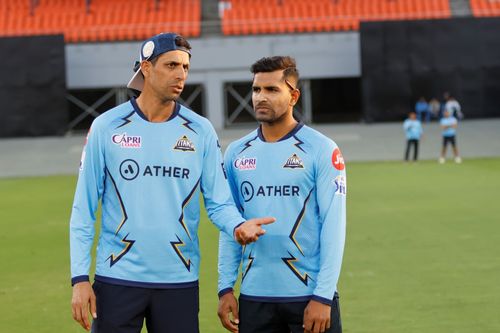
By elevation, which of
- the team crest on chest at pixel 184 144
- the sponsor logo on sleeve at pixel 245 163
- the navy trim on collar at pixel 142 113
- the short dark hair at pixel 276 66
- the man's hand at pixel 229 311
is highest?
the short dark hair at pixel 276 66

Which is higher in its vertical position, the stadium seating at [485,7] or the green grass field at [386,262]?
the stadium seating at [485,7]

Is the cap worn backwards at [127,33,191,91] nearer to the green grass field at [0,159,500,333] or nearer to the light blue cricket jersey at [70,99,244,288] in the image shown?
the light blue cricket jersey at [70,99,244,288]

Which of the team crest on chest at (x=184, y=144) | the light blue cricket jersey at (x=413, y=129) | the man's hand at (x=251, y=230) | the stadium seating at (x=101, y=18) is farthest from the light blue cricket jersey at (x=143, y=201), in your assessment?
the stadium seating at (x=101, y=18)

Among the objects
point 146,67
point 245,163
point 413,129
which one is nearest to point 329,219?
point 245,163

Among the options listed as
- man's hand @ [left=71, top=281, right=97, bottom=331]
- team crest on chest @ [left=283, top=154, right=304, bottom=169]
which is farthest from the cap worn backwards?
man's hand @ [left=71, top=281, right=97, bottom=331]

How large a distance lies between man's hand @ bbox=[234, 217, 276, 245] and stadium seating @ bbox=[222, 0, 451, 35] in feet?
130

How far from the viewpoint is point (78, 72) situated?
147ft

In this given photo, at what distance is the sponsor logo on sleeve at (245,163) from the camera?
575 centimetres

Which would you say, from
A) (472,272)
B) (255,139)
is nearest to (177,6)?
(472,272)

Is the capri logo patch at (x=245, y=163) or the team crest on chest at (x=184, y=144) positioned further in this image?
the capri logo patch at (x=245, y=163)

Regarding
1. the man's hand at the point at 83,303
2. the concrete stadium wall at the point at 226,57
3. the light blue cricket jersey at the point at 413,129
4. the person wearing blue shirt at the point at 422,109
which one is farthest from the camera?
the person wearing blue shirt at the point at 422,109

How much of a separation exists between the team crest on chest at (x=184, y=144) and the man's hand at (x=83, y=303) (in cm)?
86

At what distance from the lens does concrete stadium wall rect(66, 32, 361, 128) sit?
145 ft

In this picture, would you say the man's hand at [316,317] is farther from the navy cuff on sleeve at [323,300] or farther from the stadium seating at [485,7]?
the stadium seating at [485,7]
